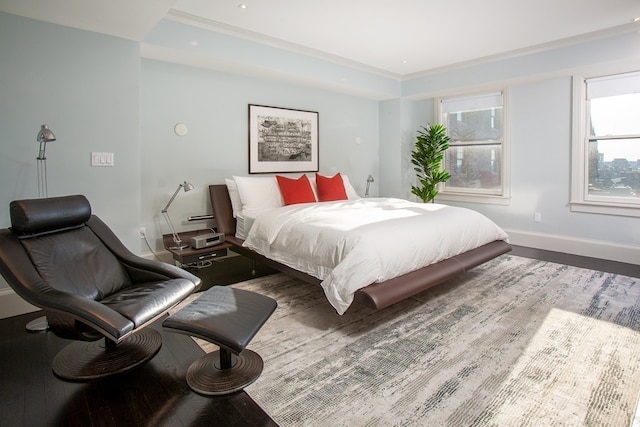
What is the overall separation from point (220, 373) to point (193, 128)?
3040mm

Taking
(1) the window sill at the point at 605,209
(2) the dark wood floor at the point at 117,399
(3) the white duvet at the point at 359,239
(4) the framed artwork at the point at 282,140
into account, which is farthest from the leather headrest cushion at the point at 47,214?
(1) the window sill at the point at 605,209

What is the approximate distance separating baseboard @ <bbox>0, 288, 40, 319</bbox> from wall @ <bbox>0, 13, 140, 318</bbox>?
0.03m

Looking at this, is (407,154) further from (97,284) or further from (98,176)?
(97,284)

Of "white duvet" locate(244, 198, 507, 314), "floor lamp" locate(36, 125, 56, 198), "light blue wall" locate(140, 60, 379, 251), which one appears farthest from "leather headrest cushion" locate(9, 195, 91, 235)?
"white duvet" locate(244, 198, 507, 314)

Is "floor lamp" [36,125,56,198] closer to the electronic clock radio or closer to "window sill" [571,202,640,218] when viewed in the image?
the electronic clock radio

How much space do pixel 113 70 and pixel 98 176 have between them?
0.95 meters

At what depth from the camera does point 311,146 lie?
5371 millimetres

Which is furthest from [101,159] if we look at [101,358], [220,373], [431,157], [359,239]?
[431,157]

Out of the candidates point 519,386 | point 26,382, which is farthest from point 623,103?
point 26,382

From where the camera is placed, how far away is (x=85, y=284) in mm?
2342

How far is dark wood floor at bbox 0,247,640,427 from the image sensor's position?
172cm

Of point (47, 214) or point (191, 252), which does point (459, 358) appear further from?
point (47, 214)

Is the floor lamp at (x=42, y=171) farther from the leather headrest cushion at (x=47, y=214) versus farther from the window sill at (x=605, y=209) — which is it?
the window sill at (x=605, y=209)

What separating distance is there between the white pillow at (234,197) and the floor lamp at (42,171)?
5.97ft
